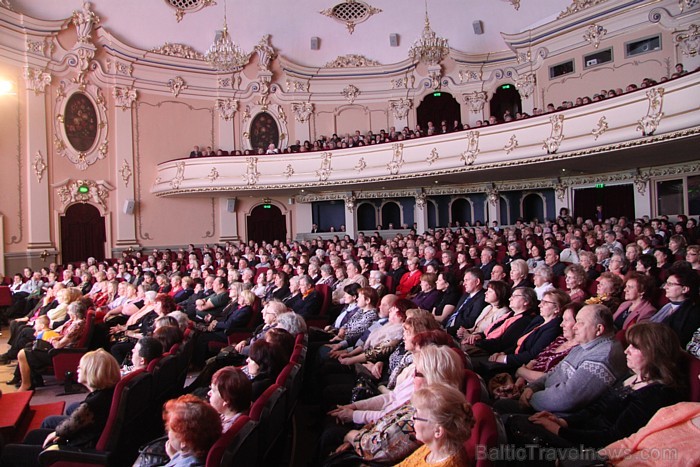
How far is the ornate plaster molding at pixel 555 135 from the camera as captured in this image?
905 cm

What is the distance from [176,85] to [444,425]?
552 inches

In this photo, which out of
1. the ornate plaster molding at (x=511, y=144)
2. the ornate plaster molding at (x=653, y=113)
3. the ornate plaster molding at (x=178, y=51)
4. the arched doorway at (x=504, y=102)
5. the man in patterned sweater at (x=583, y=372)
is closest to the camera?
the man in patterned sweater at (x=583, y=372)

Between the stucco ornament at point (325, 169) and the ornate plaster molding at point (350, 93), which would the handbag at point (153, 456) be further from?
the ornate plaster molding at point (350, 93)

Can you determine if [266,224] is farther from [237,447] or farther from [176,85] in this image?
[237,447]

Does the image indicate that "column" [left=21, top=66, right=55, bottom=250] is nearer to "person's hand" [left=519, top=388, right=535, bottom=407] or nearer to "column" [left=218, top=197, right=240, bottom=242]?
"column" [left=218, top=197, right=240, bottom=242]

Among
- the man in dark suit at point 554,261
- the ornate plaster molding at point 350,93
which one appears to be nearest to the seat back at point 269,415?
the man in dark suit at point 554,261

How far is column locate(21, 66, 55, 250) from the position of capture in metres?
11.5

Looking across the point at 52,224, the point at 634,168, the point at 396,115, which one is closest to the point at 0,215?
the point at 52,224

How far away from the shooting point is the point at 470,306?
390 centimetres

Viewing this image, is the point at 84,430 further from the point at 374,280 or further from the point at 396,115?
the point at 396,115

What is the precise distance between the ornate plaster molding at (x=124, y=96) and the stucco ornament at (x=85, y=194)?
6.67 ft

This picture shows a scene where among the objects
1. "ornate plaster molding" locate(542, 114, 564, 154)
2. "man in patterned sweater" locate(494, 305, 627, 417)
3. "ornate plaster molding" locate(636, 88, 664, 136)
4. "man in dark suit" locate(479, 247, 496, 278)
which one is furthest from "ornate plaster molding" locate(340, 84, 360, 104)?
"man in patterned sweater" locate(494, 305, 627, 417)

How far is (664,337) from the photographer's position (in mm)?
1857

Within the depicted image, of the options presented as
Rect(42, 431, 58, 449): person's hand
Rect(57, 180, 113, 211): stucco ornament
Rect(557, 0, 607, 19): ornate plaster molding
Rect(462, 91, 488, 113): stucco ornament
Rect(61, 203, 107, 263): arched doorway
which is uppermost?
Rect(557, 0, 607, 19): ornate plaster molding
